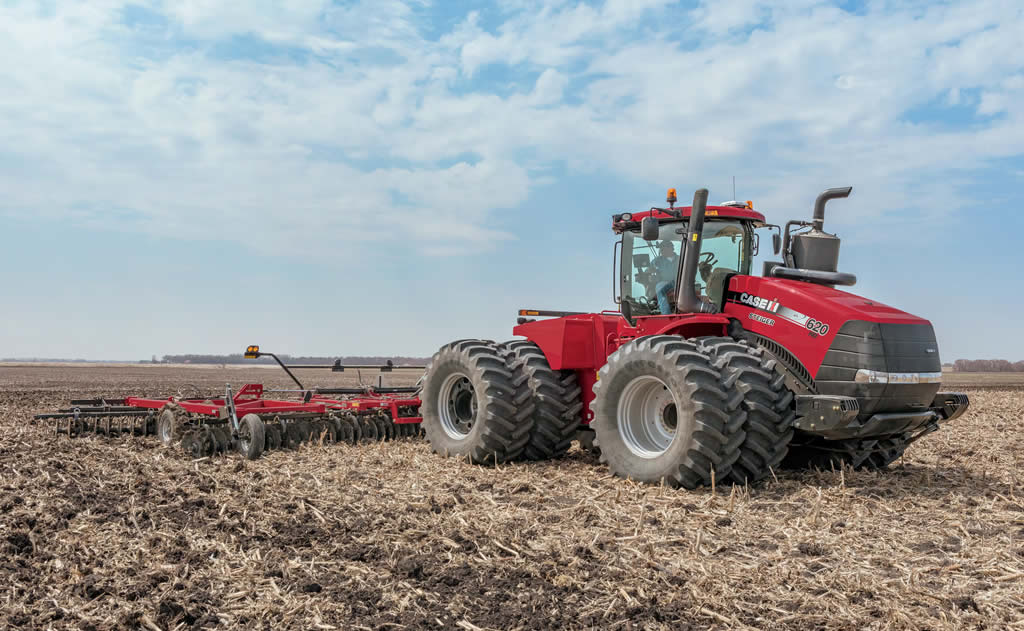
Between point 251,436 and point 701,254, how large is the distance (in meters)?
5.70

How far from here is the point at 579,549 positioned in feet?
18.5

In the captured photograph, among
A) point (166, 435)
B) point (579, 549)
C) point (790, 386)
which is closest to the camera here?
point (579, 549)

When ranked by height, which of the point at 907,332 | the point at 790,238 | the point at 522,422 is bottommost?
the point at 522,422

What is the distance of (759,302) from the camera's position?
806 cm

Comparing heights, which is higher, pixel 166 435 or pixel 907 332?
pixel 907 332

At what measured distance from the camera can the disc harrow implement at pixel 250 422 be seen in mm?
10125

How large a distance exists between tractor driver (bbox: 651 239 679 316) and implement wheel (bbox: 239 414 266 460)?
499 centimetres

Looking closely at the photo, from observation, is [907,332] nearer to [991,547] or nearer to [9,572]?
[991,547]

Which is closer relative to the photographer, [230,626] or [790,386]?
[230,626]

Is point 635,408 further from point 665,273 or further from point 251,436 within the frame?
point 251,436

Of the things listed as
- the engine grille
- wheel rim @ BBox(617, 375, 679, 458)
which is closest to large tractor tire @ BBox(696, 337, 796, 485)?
the engine grille

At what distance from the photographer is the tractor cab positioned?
28.5ft

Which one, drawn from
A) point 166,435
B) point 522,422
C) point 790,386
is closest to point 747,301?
point 790,386

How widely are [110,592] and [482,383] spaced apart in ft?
16.5
